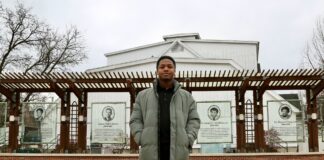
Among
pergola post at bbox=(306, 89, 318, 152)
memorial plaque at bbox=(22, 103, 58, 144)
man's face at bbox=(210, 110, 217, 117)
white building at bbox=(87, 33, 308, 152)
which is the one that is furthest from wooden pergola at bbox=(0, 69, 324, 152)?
white building at bbox=(87, 33, 308, 152)

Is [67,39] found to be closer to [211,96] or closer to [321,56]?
[211,96]

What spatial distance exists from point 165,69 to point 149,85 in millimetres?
13324

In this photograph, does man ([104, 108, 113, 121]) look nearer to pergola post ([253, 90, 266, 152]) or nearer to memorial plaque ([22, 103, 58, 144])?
memorial plaque ([22, 103, 58, 144])

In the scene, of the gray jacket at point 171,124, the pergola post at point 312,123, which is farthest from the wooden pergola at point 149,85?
the gray jacket at point 171,124

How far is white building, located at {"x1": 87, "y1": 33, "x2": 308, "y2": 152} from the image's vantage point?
29.0 meters

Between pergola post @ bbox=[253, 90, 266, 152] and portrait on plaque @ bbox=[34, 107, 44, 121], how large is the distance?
702 centimetres

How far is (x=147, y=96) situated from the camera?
12.6ft

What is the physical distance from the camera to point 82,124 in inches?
701

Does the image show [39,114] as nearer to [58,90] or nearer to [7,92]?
[58,90]

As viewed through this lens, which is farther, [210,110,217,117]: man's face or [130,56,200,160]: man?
[210,110,217,117]: man's face

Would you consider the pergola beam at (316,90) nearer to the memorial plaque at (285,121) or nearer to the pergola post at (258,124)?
the memorial plaque at (285,121)

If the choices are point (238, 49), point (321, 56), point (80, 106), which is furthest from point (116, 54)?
point (80, 106)

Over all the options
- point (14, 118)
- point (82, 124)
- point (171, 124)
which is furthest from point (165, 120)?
point (14, 118)

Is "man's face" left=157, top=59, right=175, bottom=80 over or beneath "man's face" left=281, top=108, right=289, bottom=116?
beneath
